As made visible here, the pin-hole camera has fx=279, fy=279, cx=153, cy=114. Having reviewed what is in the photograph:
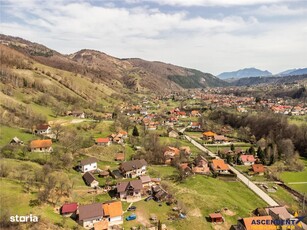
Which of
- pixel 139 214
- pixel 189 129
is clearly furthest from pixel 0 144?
pixel 189 129

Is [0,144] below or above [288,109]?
below

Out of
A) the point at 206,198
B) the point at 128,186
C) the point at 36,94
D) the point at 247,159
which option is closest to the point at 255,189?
the point at 206,198

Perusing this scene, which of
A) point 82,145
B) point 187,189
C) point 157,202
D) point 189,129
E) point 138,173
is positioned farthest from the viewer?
point 189,129

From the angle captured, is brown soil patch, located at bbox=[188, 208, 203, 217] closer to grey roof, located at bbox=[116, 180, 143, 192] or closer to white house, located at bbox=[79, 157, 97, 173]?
grey roof, located at bbox=[116, 180, 143, 192]

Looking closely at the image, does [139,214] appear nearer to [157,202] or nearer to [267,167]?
[157,202]

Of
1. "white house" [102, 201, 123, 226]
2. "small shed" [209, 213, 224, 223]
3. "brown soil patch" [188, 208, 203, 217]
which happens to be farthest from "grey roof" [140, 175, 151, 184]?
"small shed" [209, 213, 224, 223]

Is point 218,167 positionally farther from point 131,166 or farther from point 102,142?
point 102,142
